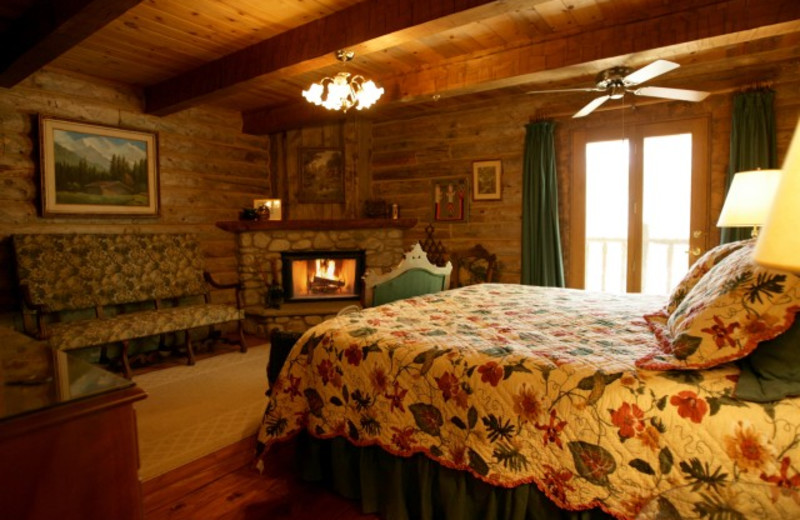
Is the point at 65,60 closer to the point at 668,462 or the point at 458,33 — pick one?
the point at 458,33

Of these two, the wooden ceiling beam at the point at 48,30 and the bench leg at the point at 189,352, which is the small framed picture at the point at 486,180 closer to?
the bench leg at the point at 189,352

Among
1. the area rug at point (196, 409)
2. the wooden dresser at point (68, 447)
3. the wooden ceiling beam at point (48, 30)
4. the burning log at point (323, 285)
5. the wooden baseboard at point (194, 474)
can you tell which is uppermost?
the wooden ceiling beam at point (48, 30)

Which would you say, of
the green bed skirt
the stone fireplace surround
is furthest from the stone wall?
the green bed skirt

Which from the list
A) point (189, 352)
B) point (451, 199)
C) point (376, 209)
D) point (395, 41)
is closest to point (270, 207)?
point (376, 209)

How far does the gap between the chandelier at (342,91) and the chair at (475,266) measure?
2.67m

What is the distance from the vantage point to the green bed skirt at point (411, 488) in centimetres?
145

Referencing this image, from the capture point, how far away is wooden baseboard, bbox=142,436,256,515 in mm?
1993

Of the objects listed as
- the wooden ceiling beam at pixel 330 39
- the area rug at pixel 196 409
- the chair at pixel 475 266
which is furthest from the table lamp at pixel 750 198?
the area rug at pixel 196 409

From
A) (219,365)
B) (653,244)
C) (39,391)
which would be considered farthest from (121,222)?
(653,244)

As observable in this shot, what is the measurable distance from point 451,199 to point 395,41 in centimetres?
289

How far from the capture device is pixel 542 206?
479cm

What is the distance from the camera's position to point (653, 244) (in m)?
4.45

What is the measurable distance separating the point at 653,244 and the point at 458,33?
2.85 metres

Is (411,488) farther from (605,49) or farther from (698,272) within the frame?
(605,49)
